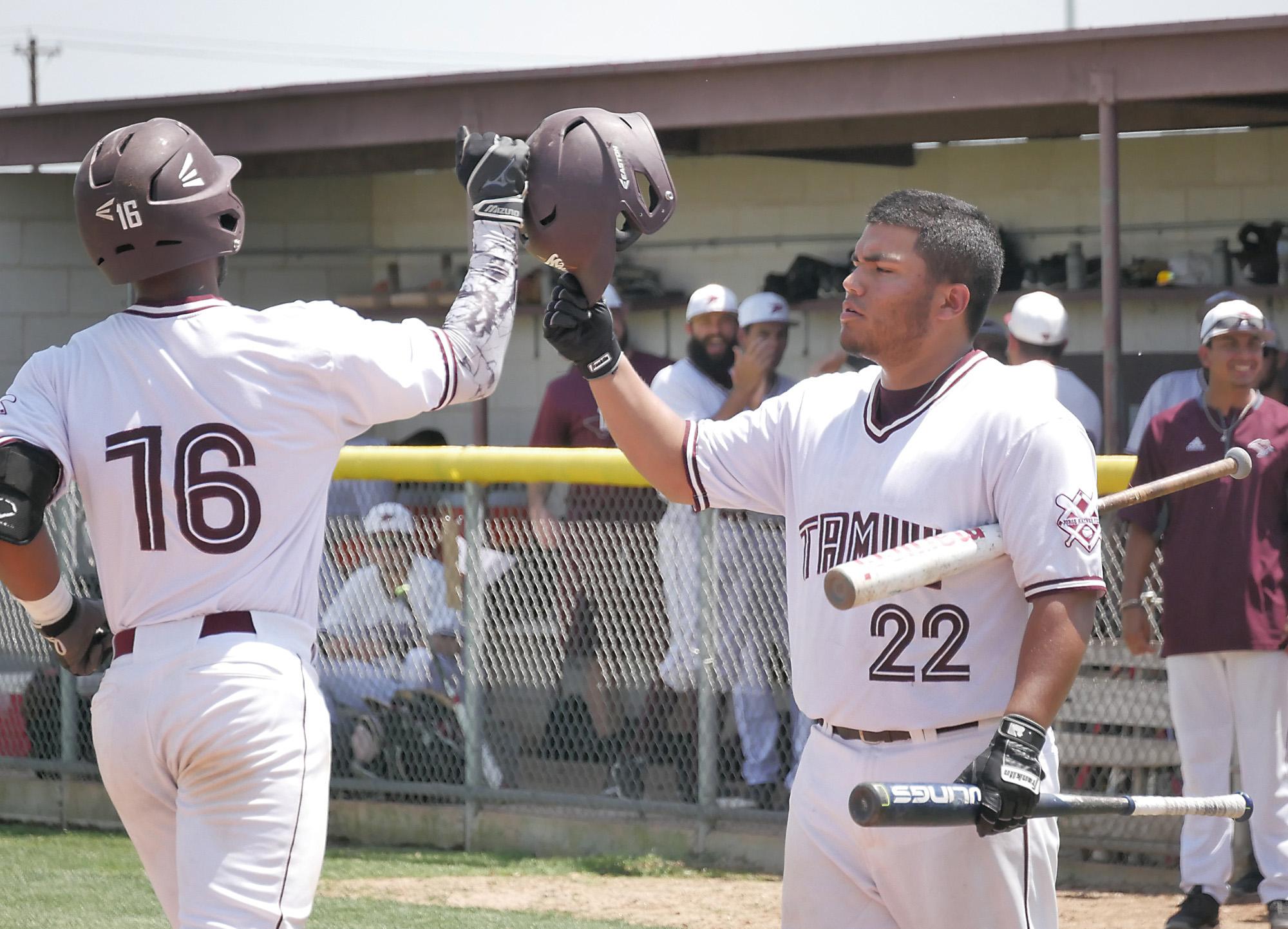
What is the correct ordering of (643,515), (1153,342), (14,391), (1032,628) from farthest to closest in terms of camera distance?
(1153,342), (643,515), (14,391), (1032,628)

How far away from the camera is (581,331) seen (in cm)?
301

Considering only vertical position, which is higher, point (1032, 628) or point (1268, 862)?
point (1032, 628)

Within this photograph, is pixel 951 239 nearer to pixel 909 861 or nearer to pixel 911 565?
pixel 911 565

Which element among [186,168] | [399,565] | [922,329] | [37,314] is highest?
[37,314]

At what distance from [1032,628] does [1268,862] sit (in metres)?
3.14

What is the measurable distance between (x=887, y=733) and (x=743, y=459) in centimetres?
62

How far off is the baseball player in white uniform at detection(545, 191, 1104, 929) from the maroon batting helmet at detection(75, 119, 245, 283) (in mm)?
648

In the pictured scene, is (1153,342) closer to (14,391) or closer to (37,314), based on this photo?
Result: (37,314)

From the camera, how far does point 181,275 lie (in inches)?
117

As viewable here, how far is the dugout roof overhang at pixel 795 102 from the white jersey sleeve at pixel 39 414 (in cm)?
579

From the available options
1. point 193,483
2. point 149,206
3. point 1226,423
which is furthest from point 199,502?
point 1226,423

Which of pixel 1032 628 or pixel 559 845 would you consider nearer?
pixel 1032 628

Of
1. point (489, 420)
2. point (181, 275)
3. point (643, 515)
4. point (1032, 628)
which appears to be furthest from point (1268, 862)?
point (489, 420)

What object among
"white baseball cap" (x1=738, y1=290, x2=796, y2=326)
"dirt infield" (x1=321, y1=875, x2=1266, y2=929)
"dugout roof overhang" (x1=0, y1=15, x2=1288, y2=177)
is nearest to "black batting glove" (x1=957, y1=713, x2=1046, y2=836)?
"dirt infield" (x1=321, y1=875, x2=1266, y2=929)
